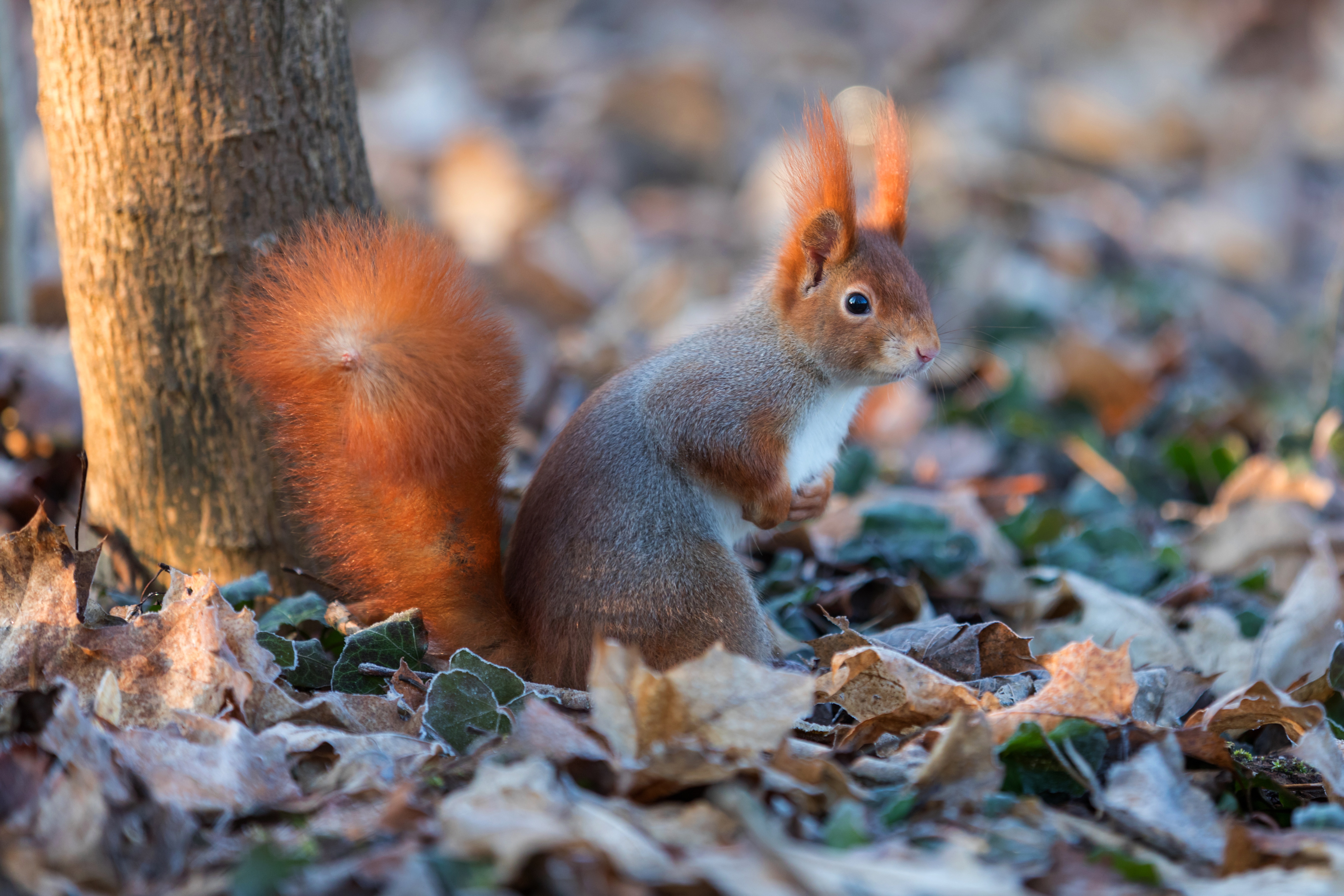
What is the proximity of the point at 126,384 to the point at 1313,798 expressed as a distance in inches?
86.1

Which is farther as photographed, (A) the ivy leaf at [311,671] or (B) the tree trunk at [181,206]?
(B) the tree trunk at [181,206]

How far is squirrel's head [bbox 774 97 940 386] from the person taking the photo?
2.36m

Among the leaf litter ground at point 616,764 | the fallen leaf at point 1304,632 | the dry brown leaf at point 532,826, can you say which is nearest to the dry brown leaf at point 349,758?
the leaf litter ground at point 616,764

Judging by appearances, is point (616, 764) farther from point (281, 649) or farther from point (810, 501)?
point (810, 501)

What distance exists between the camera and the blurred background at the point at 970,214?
368 cm

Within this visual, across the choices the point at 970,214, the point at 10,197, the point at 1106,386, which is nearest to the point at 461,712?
the point at 10,197

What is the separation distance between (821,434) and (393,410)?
0.98 metres

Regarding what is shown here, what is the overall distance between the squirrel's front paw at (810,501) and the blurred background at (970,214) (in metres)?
0.61

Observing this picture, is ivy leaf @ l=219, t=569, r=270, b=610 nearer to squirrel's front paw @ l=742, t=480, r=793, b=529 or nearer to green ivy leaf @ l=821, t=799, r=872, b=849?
squirrel's front paw @ l=742, t=480, r=793, b=529

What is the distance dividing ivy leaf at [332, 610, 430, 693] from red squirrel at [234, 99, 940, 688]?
0.03 m

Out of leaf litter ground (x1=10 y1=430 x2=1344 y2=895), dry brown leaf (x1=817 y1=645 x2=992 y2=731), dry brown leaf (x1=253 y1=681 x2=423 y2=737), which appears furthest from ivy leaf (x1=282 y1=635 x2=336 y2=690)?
dry brown leaf (x1=817 y1=645 x2=992 y2=731)

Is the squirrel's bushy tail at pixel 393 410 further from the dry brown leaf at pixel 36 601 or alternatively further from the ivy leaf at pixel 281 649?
the dry brown leaf at pixel 36 601

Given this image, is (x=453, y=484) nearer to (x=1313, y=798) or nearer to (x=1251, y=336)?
(x=1313, y=798)

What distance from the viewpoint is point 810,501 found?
2.45 metres
